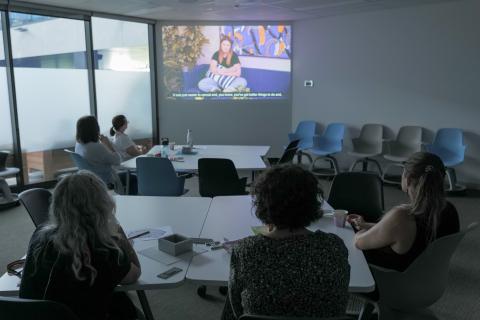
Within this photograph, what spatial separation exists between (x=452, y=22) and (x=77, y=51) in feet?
18.2

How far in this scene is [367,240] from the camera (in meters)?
2.14

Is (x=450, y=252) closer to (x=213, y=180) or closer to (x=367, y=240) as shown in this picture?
(x=367, y=240)

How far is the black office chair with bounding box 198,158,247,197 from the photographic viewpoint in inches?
158

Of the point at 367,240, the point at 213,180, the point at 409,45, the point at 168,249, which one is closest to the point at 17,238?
the point at 213,180

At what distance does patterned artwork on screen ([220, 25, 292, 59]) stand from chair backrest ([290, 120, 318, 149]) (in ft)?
4.09

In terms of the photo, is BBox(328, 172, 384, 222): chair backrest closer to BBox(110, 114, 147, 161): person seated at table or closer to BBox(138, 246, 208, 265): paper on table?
BBox(138, 246, 208, 265): paper on table

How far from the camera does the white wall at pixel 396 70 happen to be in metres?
6.21

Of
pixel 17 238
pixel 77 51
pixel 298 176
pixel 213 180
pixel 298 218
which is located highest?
pixel 77 51

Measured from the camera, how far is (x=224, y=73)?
777 cm

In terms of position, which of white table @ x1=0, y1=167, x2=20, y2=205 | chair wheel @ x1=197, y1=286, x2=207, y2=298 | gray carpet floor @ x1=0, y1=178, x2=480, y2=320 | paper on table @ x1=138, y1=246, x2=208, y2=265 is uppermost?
paper on table @ x1=138, y1=246, x2=208, y2=265

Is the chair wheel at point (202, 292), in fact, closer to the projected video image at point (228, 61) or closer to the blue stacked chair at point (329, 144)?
the blue stacked chair at point (329, 144)

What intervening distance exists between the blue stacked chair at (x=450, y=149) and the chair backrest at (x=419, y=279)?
4137 millimetres

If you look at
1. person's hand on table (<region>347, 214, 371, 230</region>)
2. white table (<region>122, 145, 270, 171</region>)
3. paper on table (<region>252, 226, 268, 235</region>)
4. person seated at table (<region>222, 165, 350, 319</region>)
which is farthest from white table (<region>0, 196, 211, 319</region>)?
white table (<region>122, 145, 270, 171</region>)

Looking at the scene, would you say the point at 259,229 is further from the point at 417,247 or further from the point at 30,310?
the point at 30,310
